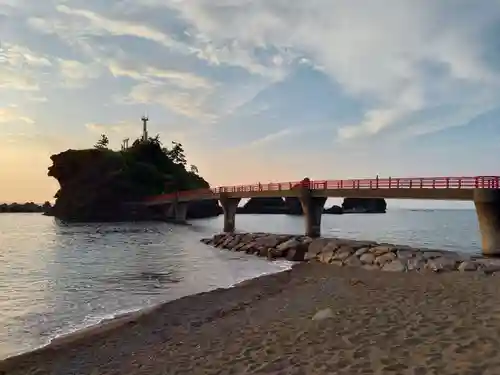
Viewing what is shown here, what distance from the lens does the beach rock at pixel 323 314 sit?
35.0ft

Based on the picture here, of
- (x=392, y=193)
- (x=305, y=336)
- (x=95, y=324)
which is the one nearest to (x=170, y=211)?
(x=392, y=193)

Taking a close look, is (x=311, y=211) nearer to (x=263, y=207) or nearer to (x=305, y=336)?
(x=305, y=336)

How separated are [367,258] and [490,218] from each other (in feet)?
27.7

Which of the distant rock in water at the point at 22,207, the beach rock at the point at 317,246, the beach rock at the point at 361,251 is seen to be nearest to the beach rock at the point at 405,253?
the beach rock at the point at 361,251

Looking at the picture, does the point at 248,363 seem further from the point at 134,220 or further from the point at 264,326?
Result: the point at 134,220

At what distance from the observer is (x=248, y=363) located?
788 cm

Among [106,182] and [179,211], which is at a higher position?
[106,182]

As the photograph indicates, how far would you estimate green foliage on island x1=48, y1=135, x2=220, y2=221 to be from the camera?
116 metres

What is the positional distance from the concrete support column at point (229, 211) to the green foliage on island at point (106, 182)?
2001 inches

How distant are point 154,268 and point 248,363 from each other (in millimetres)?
18733

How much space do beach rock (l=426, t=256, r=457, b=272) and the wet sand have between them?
292cm

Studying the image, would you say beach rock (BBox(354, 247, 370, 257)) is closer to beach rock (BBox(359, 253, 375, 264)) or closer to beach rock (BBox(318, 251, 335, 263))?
beach rock (BBox(359, 253, 375, 264))

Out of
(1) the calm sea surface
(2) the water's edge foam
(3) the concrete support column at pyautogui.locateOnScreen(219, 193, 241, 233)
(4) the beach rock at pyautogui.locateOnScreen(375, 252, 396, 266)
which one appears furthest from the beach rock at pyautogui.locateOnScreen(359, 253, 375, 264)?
(3) the concrete support column at pyautogui.locateOnScreen(219, 193, 241, 233)

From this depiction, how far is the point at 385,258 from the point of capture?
71.6ft
